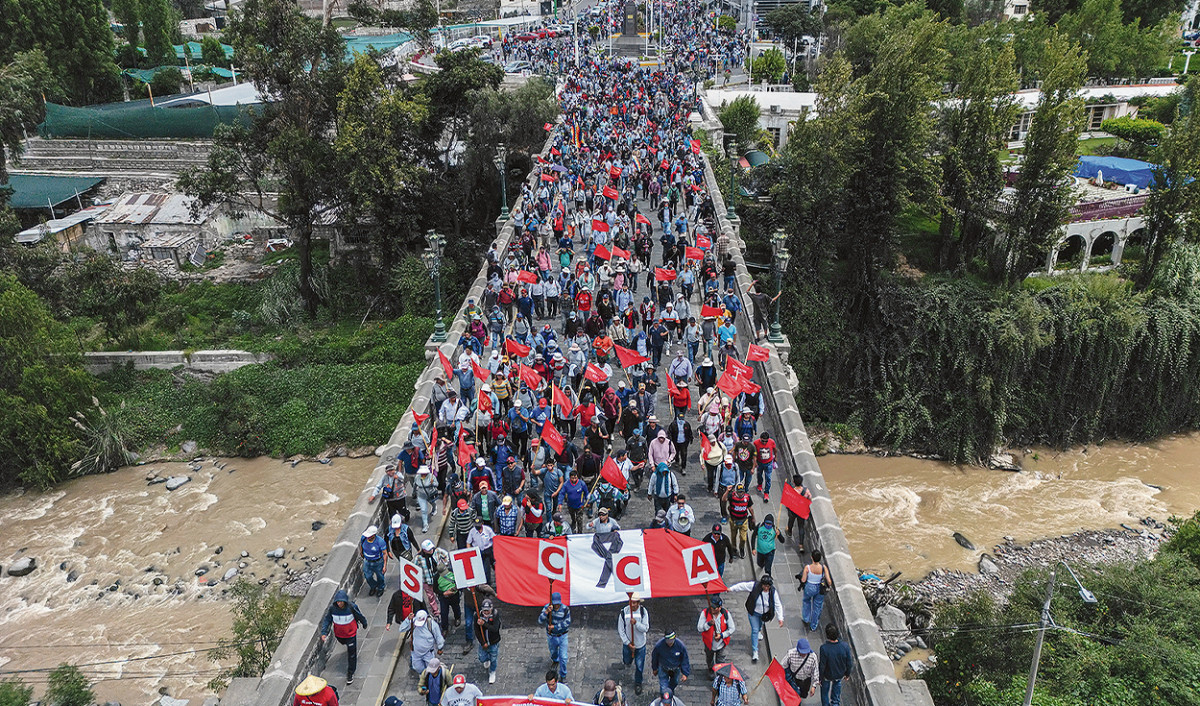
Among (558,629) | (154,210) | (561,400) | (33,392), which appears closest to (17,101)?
(154,210)

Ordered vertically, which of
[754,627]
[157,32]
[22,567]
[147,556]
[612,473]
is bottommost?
[147,556]

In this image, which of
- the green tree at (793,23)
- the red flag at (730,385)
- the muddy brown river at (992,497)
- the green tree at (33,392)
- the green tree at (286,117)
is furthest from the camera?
the green tree at (793,23)

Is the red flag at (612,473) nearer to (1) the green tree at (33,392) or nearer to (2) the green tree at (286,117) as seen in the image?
(1) the green tree at (33,392)

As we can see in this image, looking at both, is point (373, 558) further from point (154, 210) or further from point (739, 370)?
point (154, 210)

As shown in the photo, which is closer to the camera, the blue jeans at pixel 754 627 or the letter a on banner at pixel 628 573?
the blue jeans at pixel 754 627

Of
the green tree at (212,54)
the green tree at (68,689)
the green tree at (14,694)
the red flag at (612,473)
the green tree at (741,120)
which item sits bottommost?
the green tree at (68,689)

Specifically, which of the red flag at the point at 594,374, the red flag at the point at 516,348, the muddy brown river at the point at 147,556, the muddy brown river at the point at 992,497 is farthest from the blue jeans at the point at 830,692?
the muddy brown river at the point at 147,556

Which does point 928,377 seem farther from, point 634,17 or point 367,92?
point 634,17
